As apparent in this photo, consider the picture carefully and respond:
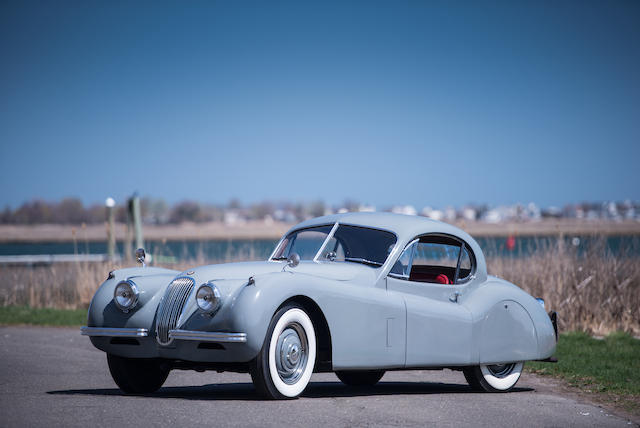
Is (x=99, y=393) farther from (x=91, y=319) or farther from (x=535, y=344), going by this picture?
(x=535, y=344)

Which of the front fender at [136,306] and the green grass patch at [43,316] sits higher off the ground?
the front fender at [136,306]

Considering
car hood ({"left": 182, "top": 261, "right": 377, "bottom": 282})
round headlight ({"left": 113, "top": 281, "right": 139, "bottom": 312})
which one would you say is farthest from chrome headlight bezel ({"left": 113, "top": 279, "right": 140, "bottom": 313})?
car hood ({"left": 182, "top": 261, "right": 377, "bottom": 282})

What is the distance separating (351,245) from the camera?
8766 millimetres

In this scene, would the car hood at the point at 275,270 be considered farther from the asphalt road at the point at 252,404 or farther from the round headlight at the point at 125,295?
the asphalt road at the point at 252,404

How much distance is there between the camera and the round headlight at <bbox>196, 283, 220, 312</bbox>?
22.7 ft

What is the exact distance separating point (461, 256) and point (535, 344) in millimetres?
1234

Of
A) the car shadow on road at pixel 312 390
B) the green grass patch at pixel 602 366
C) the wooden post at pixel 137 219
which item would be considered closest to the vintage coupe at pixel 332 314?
the car shadow on road at pixel 312 390

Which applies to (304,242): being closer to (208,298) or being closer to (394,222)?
(394,222)

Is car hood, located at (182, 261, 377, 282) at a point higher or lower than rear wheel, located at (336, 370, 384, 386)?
higher

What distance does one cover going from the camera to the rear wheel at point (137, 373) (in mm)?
7844

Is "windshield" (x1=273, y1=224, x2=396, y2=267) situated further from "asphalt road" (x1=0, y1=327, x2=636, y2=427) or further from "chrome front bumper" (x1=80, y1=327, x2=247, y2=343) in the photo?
"chrome front bumper" (x1=80, y1=327, x2=247, y2=343)

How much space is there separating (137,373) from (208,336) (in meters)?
1.54

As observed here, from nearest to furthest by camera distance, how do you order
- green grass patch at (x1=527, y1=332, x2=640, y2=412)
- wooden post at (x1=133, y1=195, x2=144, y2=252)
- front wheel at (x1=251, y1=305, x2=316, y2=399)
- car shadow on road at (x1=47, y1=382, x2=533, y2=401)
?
front wheel at (x1=251, y1=305, x2=316, y2=399) < car shadow on road at (x1=47, y1=382, x2=533, y2=401) < green grass patch at (x1=527, y1=332, x2=640, y2=412) < wooden post at (x1=133, y1=195, x2=144, y2=252)

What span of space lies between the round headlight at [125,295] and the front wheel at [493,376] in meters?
3.52
